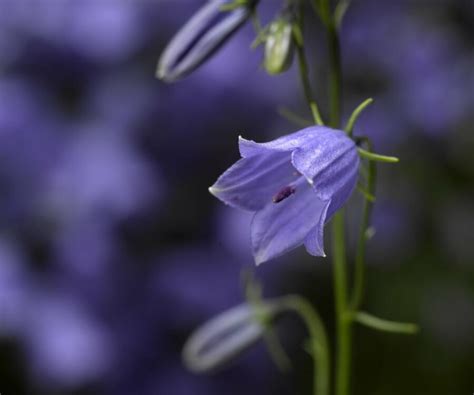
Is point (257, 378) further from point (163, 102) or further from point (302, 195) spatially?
point (302, 195)

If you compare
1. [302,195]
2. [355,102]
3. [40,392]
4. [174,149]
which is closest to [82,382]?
[40,392]

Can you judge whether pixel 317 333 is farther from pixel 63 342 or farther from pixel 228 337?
pixel 63 342

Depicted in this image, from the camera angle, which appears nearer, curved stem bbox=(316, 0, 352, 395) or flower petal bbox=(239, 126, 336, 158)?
flower petal bbox=(239, 126, 336, 158)

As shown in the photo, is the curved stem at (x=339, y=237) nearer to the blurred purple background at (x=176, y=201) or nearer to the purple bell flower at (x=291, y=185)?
the purple bell flower at (x=291, y=185)

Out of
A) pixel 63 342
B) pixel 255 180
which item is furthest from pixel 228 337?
pixel 63 342

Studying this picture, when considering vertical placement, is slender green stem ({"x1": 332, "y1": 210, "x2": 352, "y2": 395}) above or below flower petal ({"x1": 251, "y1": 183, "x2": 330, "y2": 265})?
below

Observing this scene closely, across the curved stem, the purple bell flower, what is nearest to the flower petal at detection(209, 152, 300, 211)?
the purple bell flower

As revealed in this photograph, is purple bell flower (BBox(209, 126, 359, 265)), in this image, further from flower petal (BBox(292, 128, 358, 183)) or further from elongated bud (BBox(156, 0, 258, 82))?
elongated bud (BBox(156, 0, 258, 82))

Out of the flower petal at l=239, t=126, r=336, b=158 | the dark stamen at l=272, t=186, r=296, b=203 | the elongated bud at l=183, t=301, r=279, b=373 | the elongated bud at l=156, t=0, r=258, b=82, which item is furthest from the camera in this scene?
the elongated bud at l=183, t=301, r=279, b=373
